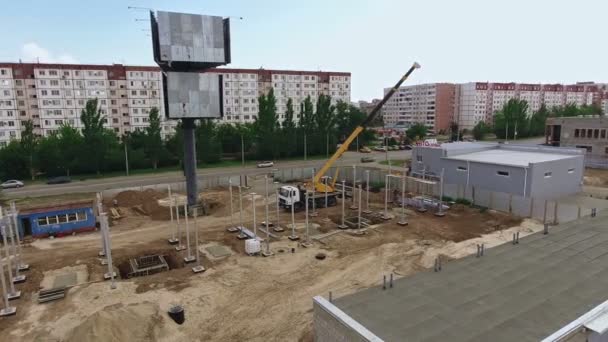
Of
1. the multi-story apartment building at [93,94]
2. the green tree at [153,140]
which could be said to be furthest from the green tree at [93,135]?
the multi-story apartment building at [93,94]

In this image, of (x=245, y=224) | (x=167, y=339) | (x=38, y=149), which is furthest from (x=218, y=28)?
(x=38, y=149)

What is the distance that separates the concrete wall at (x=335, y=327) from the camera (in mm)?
8203

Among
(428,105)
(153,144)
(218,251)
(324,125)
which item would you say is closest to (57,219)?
(218,251)

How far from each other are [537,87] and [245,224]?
431 feet

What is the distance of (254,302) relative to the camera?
1611 cm

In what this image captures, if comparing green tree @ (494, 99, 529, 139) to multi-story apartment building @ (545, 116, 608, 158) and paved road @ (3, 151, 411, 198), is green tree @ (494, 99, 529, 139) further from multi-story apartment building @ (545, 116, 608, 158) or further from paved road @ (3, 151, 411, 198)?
paved road @ (3, 151, 411, 198)

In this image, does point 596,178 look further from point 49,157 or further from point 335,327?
point 49,157

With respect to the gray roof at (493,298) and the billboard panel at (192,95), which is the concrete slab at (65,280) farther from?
the gray roof at (493,298)

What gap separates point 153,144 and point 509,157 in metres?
43.8

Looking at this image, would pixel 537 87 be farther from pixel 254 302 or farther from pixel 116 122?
pixel 254 302

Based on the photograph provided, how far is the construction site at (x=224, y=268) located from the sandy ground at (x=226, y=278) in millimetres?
56

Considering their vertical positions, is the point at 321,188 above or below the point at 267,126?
below

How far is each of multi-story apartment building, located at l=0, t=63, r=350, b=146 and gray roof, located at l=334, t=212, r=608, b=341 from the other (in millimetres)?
61628

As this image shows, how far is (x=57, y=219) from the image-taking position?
1008 inches
